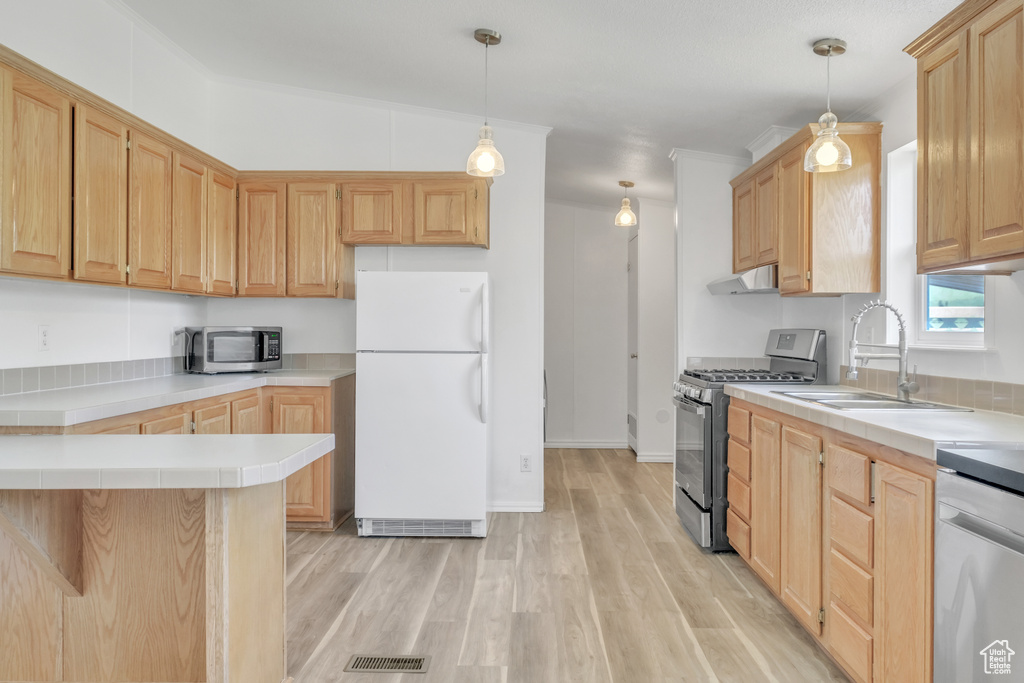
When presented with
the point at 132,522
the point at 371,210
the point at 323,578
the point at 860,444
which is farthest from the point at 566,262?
the point at 132,522

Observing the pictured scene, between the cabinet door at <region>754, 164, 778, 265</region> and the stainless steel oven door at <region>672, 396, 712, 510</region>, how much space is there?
3.10 feet

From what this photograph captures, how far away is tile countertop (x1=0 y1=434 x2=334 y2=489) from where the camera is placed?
144 cm

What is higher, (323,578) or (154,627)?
(154,627)

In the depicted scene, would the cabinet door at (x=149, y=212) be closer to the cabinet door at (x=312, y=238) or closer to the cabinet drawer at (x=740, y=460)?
the cabinet door at (x=312, y=238)

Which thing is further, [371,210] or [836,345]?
[371,210]

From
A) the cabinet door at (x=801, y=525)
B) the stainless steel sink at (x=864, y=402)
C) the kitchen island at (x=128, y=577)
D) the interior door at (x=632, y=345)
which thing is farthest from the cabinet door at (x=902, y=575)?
the interior door at (x=632, y=345)

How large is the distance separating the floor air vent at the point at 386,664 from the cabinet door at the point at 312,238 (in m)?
2.29

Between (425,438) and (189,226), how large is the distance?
1.75 m

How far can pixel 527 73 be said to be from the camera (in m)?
3.37

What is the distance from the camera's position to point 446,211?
3930mm

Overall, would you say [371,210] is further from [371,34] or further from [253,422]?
[253,422]

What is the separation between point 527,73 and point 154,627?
297 centimetres

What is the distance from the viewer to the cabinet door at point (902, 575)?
1.64 metres

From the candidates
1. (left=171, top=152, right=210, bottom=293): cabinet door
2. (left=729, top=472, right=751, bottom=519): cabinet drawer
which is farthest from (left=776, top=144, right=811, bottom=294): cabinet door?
(left=171, top=152, right=210, bottom=293): cabinet door
